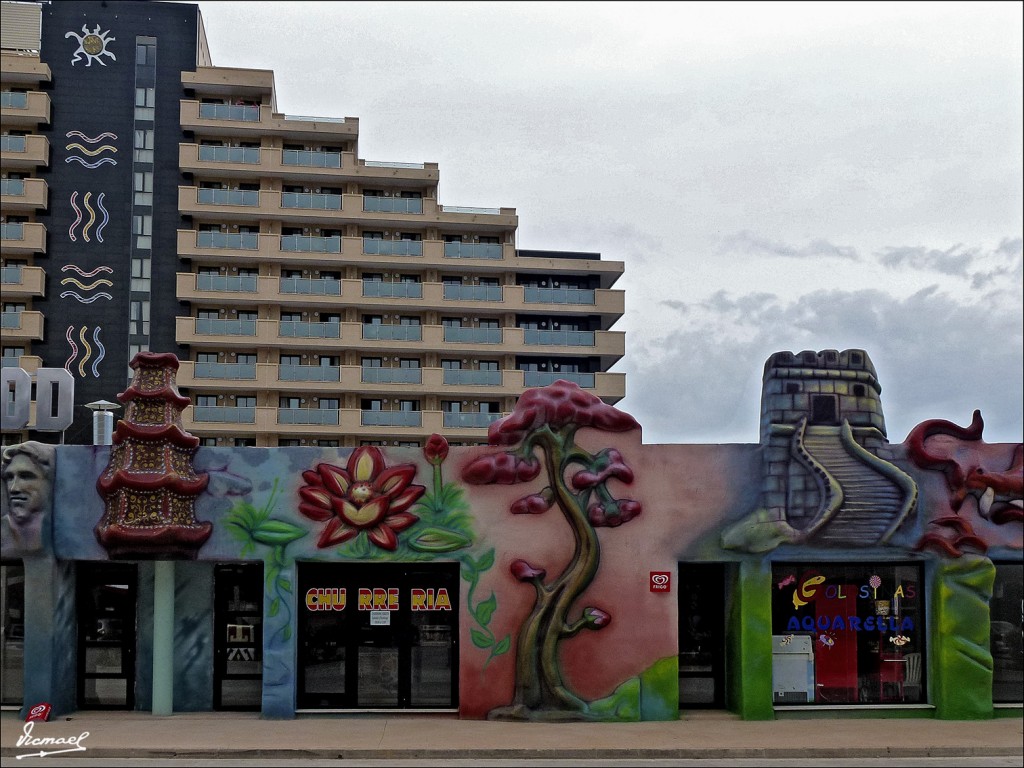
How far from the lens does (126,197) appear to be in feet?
215

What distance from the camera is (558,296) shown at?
67.0 metres

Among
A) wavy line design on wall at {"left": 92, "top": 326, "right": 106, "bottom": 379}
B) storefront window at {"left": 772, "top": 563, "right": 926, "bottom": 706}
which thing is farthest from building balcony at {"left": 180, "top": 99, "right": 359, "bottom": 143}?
storefront window at {"left": 772, "top": 563, "right": 926, "bottom": 706}

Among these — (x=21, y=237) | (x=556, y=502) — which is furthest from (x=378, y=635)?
(x=21, y=237)

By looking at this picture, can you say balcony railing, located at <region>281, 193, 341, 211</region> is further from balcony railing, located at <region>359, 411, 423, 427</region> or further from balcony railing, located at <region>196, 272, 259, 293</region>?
balcony railing, located at <region>359, 411, 423, 427</region>

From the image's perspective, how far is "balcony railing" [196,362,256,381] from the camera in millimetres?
62938

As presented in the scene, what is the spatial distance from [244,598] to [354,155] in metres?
50.5

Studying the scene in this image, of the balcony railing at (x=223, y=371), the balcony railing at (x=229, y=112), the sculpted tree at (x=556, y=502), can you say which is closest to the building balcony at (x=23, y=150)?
the balcony railing at (x=229, y=112)

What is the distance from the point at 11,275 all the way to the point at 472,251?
2444 centimetres

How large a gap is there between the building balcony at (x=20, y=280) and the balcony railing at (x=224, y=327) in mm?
8508

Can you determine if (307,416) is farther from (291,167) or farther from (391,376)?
(291,167)

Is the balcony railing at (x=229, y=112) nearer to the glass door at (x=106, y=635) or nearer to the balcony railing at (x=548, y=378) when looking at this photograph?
the balcony railing at (x=548, y=378)

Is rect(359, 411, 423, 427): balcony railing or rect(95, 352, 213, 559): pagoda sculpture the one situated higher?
rect(359, 411, 423, 427): balcony railing

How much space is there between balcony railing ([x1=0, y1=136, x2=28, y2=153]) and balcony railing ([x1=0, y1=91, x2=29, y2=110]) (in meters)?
1.79

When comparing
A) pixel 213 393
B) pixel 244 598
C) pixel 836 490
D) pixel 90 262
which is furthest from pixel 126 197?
pixel 836 490
